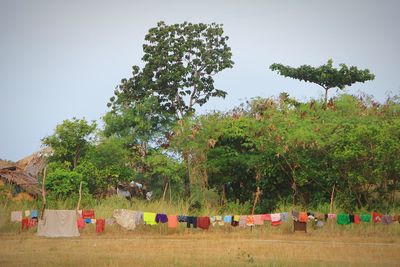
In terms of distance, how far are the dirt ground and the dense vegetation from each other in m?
4.03

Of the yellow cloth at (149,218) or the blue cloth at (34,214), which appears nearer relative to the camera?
the yellow cloth at (149,218)

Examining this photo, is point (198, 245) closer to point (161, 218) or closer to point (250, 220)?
point (161, 218)

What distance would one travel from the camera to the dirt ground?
55.2ft

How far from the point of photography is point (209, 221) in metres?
24.9

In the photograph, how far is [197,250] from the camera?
1967 cm

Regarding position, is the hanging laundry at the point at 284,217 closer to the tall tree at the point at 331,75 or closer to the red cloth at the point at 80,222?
the red cloth at the point at 80,222

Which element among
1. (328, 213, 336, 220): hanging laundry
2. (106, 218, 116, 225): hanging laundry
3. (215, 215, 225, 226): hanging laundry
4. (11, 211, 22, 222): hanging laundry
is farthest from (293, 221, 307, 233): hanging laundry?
(11, 211, 22, 222): hanging laundry

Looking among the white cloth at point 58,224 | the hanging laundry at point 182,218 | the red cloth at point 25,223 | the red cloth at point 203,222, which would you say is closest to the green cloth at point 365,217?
the red cloth at point 203,222

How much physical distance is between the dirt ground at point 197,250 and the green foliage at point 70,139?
27.6 feet

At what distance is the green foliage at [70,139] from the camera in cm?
3244

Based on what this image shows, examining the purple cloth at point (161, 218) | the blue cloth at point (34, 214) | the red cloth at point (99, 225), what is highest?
the blue cloth at point (34, 214)

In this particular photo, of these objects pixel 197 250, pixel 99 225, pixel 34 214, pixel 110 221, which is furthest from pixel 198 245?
pixel 34 214

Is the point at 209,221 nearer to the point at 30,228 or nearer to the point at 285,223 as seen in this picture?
the point at 285,223

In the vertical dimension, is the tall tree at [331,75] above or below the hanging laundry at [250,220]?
above
